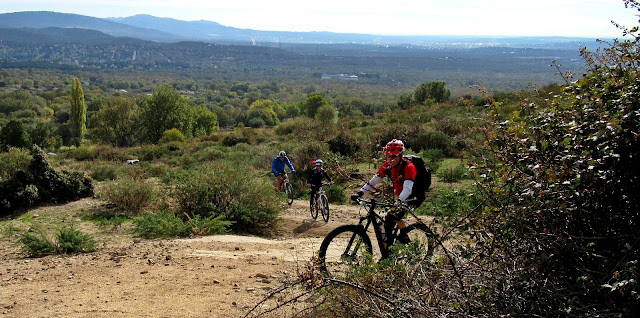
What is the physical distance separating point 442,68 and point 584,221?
195074 millimetres

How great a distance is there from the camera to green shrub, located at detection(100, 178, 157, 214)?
10.4 meters

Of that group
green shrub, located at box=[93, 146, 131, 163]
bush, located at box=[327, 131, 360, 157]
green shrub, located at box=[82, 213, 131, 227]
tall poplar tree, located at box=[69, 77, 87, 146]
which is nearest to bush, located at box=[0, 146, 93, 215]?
green shrub, located at box=[82, 213, 131, 227]

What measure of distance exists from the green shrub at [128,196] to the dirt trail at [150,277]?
2011mm

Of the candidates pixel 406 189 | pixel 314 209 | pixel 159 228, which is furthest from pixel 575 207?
pixel 314 209

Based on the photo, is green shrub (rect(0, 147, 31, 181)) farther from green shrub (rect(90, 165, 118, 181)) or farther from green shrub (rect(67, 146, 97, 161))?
green shrub (rect(67, 146, 97, 161))

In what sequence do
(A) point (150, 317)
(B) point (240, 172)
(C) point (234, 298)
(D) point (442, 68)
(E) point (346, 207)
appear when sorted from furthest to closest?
(D) point (442, 68) → (E) point (346, 207) → (B) point (240, 172) → (C) point (234, 298) → (A) point (150, 317)

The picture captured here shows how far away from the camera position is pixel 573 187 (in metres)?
2.78

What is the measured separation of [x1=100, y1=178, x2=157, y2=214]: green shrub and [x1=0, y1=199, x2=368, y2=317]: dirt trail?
201cm

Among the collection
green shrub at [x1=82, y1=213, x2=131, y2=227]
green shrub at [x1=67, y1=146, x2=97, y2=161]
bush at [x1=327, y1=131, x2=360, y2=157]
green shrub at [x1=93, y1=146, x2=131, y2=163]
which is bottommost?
green shrub at [x1=67, y1=146, x2=97, y2=161]

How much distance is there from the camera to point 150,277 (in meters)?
5.70

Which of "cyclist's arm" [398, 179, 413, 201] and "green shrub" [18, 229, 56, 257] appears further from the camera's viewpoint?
"green shrub" [18, 229, 56, 257]

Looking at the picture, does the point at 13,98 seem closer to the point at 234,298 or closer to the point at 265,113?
the point at 265,113

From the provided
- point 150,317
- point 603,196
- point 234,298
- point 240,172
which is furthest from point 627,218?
point 240,172

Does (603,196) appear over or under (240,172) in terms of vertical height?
over
